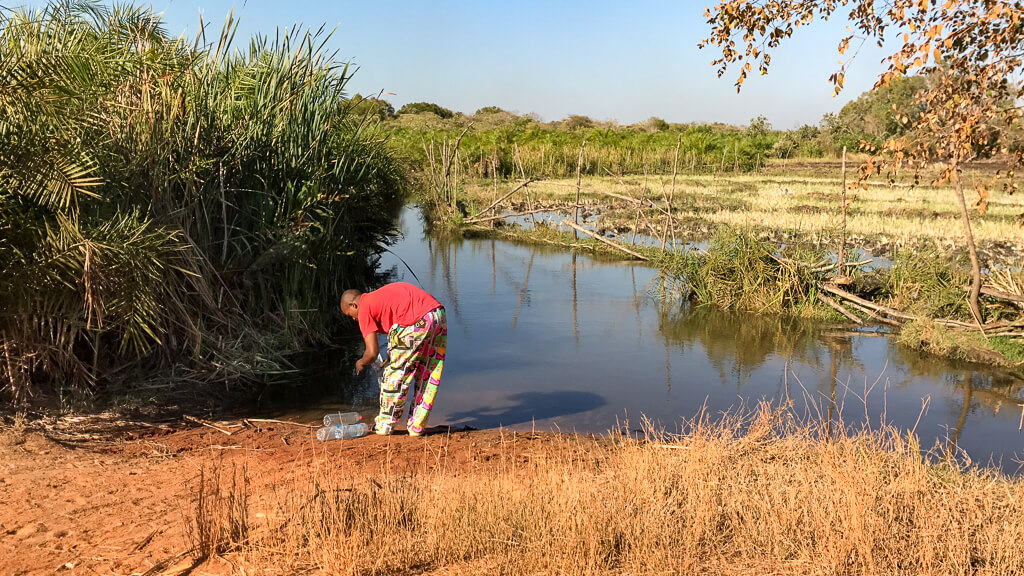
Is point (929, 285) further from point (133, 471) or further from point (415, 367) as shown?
point (133, 471)

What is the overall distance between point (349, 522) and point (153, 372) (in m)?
3.99

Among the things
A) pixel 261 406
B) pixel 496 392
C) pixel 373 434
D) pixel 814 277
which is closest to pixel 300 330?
pixel 261 406

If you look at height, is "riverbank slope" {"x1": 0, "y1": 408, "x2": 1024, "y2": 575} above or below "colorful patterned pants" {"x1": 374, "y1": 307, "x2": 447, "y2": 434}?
below

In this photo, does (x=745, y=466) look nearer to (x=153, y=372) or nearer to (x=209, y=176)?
(x=153, y=372)

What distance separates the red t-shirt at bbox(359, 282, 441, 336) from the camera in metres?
5.95

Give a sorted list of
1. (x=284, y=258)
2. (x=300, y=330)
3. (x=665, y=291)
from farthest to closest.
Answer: (x=665, y=291) < (x=300, y=330) < (x=284, y=258)

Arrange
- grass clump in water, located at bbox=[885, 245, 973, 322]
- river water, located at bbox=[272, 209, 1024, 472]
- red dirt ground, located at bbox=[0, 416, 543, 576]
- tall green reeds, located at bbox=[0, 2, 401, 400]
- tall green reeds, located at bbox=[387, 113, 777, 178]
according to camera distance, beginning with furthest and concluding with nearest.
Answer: tall green reeds, located at bbox=[387, 113, 777, 178]
grass clump in water, located at bbox=[885, 245, 973, 322]
river water, located at bbox=[272, 209, 1024, 472]
tall green reeds, located at bbox=[0, 2, 401, 400]
red dirt ground, located at bbox=[0, 416, 543, 576]

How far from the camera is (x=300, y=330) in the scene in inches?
374

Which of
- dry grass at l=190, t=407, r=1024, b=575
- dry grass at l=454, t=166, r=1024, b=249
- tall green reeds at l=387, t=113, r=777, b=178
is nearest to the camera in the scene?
dry grass at l=190, t=407, r=1024, b=575

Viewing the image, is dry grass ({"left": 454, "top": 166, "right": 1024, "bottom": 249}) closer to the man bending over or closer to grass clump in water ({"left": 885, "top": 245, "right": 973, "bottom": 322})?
grass clump in water ({"left": 885, "top": 245, "right": 973, "bottom": 322})

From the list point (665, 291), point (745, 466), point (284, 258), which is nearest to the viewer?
point (745, 466)

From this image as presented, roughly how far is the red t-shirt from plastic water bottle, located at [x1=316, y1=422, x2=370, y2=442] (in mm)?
798

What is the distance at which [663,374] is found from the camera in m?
8.99

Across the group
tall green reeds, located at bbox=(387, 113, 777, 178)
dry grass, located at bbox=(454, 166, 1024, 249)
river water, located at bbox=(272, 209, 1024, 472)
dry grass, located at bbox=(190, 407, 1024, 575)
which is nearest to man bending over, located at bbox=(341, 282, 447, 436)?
river water, located at bbox=(272, 209, 1024, 472)
